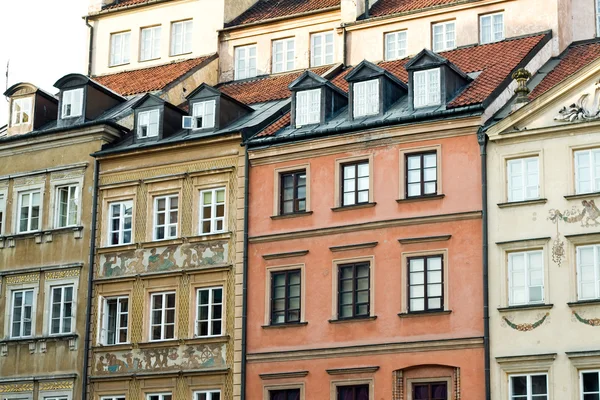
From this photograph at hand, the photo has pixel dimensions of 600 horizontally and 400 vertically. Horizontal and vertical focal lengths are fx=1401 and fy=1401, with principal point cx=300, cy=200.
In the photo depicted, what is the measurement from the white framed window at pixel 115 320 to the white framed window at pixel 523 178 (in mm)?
13382

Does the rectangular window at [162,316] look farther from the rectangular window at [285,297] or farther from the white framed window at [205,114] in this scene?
the white framed window at [205,114]

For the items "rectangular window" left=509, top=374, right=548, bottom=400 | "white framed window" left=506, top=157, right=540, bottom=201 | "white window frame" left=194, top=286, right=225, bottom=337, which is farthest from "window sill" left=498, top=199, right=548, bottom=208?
"white window frame" left=194, top=286, right=225, bottom=337

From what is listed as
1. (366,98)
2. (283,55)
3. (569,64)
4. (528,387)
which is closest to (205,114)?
(366,98)

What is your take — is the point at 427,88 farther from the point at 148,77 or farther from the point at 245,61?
the point at 148,77

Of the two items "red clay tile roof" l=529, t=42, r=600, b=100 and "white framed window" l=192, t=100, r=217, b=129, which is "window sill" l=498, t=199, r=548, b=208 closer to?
"red clay tile roof" l=529, t=42, r=600, b=100

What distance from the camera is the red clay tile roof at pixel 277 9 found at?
167 feet

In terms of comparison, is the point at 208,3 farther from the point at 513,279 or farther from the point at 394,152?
the point at 513,279

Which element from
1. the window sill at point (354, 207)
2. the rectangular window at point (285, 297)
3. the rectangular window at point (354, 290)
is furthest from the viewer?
the rectangular window at point (285, 297)

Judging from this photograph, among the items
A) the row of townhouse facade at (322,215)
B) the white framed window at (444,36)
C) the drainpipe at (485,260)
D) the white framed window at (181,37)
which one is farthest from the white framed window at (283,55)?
the drainpipe at (485,260)

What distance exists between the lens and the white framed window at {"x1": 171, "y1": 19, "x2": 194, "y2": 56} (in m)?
53.3

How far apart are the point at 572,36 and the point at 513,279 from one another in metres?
11.1

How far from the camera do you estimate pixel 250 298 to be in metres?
42.3

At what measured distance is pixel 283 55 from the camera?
51062 mm

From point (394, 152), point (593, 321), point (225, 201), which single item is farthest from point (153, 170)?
point (593, 321)
